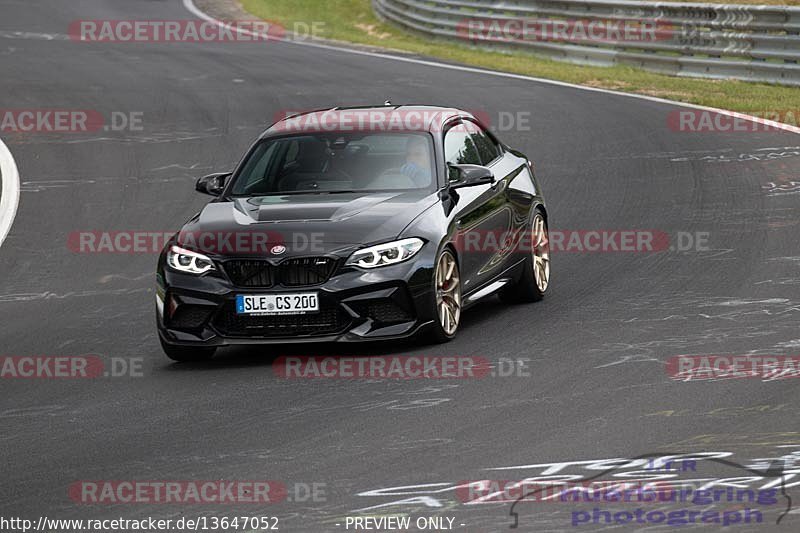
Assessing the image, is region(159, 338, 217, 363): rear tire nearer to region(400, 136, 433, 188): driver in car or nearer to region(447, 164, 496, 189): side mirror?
region(400, 136, 433, 188): driver in car

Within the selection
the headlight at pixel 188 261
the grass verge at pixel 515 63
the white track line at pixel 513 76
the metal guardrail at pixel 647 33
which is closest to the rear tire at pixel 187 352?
the headlight at pixel 188 261

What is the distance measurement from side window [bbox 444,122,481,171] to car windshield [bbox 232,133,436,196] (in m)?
0.23

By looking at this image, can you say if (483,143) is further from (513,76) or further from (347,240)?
(513,76)

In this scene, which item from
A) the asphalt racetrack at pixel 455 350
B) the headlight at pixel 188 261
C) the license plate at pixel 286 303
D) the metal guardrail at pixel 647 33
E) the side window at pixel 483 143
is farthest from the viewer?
the metal guardrail at pixel 647 33

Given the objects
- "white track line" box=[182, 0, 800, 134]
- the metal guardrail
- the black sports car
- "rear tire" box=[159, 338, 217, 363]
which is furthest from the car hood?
the metal guardrail

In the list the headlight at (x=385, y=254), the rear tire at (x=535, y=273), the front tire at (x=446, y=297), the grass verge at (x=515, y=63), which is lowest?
the grass verge at (x=515, y=63)

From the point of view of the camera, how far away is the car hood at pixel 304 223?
9938 millimetres

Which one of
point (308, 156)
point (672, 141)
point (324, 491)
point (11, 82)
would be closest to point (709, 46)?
point (672, 141)

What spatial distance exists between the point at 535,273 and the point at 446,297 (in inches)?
69.4

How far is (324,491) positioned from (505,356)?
3164mm

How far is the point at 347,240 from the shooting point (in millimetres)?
9922

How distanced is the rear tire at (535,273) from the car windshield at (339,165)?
137 cm

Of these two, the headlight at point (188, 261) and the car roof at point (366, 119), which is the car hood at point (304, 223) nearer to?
the headlight at point (188, 261)

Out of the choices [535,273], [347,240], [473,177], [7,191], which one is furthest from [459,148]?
[7,191]
